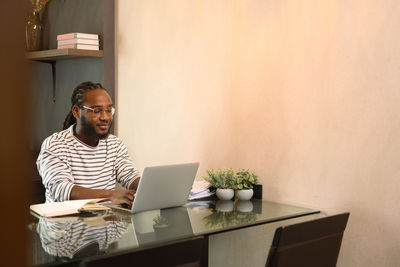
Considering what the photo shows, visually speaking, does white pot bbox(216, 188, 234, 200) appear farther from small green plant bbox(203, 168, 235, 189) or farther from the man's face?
the man's face

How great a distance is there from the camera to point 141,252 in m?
1.29

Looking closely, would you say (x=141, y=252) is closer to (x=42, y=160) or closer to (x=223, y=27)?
(x=42, y=160)

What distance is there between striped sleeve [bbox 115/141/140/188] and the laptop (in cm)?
54

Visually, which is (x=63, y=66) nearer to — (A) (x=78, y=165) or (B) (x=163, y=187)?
(A) (x=78, y=165)

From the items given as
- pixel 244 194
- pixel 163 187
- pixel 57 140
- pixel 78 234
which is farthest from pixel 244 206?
pixel 57 140

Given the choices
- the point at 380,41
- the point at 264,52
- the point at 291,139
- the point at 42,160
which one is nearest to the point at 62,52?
the point at 42,160

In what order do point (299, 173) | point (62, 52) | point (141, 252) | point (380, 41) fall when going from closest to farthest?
point (141, 252) < point (380, 41) < point (299, 173) < point (62, 52)

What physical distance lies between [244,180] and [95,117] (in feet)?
2.75

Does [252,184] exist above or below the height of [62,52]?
below

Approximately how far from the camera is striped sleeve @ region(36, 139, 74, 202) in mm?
2414

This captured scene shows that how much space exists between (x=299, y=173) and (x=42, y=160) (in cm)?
125

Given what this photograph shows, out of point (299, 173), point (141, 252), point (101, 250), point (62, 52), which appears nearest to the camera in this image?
point (141, 252)

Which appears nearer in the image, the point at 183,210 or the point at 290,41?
the point at 183,210

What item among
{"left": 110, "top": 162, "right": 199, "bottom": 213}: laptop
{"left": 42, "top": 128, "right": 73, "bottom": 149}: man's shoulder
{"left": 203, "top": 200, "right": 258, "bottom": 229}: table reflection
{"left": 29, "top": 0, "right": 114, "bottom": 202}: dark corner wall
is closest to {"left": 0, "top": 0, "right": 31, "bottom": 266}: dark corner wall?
{"left": 203, "top": 200, "right": 258, "bottom": 229}: table reflection
